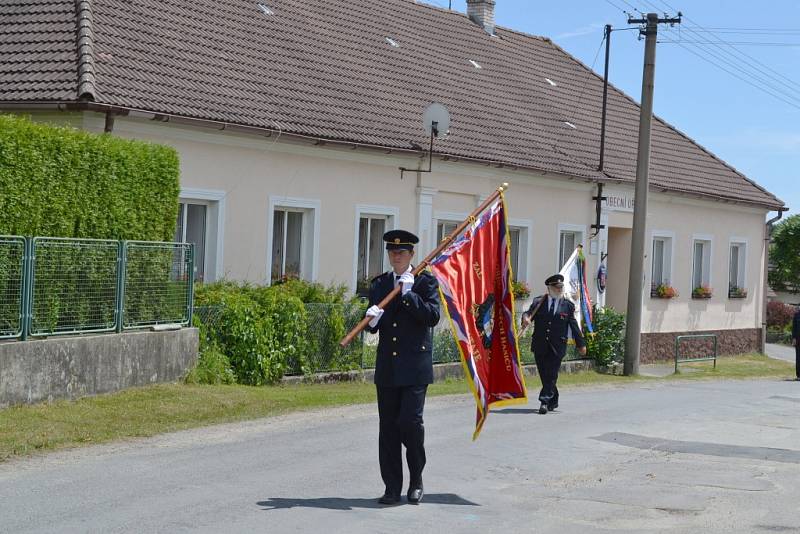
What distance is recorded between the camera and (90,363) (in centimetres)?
1389

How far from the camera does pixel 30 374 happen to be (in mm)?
13000

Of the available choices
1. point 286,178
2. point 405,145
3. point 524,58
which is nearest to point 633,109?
point 524,58

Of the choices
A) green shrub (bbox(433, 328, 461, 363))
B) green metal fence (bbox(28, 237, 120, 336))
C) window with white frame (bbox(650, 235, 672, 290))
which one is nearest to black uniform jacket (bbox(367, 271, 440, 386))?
green metal fence (bbox(28, 237, 120, 336))

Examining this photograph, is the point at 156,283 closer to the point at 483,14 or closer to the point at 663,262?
the point at 483,14

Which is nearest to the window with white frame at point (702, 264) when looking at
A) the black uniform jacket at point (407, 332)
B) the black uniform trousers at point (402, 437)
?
the black uniform jacket at point (407, 332)

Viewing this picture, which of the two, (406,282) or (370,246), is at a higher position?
(370,246)

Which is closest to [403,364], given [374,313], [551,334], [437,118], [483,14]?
[374,313]

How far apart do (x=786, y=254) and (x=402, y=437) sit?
52.4 m

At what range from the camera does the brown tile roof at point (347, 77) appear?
743 inches

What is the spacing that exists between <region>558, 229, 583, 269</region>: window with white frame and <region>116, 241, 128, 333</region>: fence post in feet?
50.5

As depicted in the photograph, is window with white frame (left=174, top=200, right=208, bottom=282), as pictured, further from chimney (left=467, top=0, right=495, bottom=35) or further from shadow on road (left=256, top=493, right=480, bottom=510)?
chimney (left=467, top=0, right=495, bottom=35)

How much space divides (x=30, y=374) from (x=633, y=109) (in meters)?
25.4

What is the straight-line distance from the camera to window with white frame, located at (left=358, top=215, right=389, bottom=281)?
23.2m

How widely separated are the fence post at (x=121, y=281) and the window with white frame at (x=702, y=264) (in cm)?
2262
